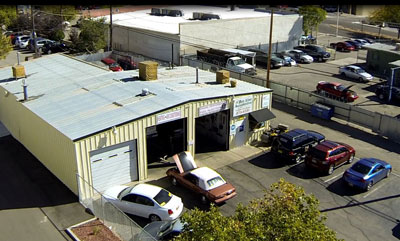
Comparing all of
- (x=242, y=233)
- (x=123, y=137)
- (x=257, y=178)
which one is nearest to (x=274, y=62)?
(x=257, y=178)

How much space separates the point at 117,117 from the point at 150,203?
483 cm

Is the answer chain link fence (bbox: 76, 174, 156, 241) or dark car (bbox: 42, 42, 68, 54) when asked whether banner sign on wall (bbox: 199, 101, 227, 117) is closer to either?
chain link fence (bbox: 76, 174, 156, 241)

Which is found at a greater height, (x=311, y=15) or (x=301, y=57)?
(x=311, y=15)

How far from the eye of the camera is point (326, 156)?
21.3 meters

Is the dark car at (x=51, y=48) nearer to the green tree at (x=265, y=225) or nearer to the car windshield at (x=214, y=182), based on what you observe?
the car windshield at (x=214, y=182)

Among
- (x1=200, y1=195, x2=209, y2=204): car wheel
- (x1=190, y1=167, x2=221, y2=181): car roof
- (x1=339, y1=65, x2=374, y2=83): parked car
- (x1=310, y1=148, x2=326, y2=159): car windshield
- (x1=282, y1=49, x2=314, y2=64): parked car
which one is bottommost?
(x1=200, y1=195, x2=209, y2=204): car wheel

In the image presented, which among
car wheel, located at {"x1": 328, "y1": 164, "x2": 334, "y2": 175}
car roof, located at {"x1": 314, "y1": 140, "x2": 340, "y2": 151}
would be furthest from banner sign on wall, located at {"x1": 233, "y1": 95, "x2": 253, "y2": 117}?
car wheel, located at {"x1": 328, "y1": 164, "x2": 334, "y2": 175}

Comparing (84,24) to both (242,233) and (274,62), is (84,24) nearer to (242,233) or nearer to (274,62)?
(274,62)

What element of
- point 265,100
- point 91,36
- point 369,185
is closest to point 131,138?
point 265,100

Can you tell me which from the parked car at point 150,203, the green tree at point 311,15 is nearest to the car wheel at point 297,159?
the parked car at point 150,203

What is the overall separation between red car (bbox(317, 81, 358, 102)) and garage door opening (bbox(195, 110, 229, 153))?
13.9 meters

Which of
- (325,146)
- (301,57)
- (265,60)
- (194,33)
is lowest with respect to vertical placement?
(325,146)

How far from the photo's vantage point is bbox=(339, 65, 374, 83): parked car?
39.9 m

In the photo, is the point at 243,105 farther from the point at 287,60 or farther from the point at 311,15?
the point at 311,15
